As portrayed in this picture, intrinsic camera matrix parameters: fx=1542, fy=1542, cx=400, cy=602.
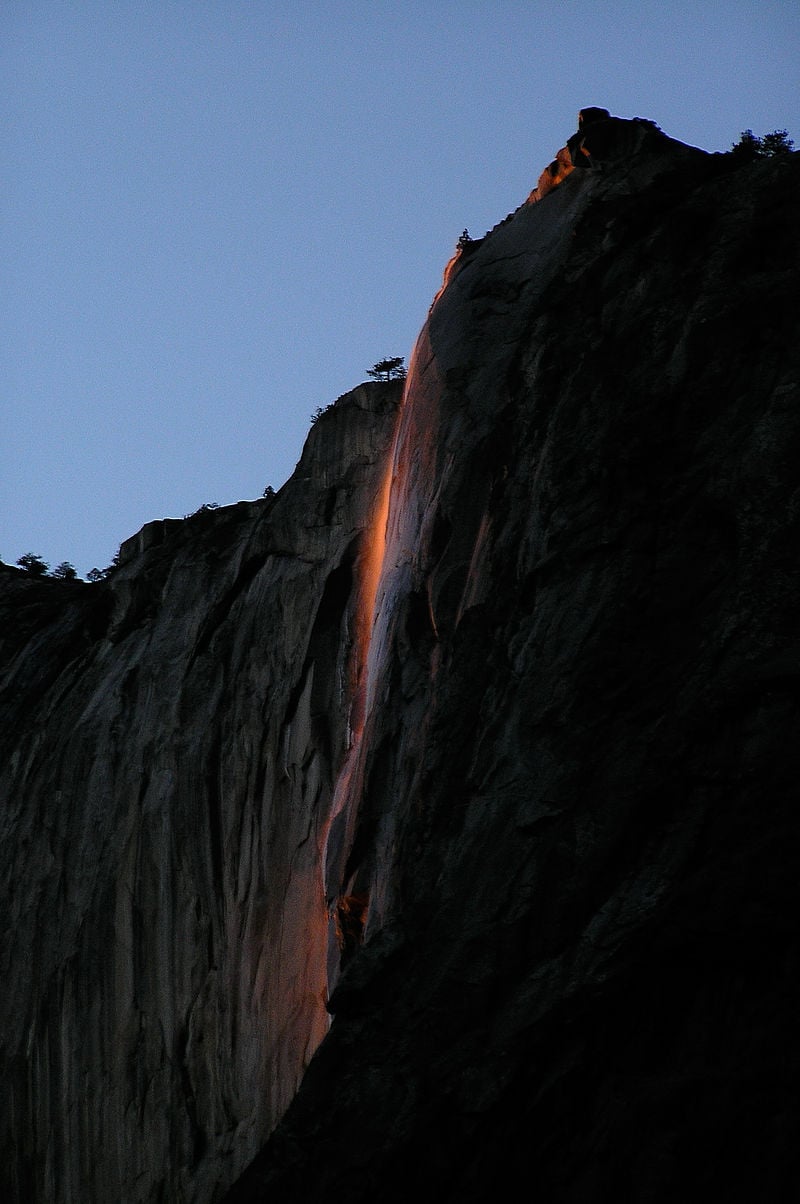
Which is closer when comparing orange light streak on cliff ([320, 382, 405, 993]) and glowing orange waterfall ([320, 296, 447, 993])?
glowing orange waterfall ([320, 296, 447, 993])

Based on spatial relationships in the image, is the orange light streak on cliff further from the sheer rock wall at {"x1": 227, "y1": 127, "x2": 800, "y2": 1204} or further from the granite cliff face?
the sheer rock wall at {"x1": 227, "y1": 127, "x2": 800, "y2": 1204}

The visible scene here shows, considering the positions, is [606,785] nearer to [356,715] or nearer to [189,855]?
[356,715]

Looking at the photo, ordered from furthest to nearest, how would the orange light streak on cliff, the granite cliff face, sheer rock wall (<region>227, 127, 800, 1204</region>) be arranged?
1. the orange light streak on cliff
2. the granite cliff face
3. sheer rock wall (<region>227, 127, 800, 1204</region>)

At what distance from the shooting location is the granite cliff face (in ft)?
48.0

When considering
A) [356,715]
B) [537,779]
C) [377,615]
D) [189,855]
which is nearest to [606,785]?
[537,779]

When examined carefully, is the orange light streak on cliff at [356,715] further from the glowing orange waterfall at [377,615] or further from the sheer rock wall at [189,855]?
the sheer rock wall at [189,855]

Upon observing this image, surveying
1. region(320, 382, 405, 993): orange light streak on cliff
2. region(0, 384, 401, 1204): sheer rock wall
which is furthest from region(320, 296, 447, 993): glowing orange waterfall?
region(0, 384, 401, 1204): sheer rock wall

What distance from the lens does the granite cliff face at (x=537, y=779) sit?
576 inches

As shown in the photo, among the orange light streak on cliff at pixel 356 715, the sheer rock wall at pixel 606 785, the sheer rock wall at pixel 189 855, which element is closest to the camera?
the sheer rock wall at pixel 606 785

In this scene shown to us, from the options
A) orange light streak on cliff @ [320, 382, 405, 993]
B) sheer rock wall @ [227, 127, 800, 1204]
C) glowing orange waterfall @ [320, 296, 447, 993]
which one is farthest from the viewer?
orange light streak on cliff @ [320, 382, 405, 993]

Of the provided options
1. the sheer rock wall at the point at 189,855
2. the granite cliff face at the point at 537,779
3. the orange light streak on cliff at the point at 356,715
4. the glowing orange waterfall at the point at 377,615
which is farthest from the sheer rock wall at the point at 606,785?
the sheer rock wall at the point at 189,855

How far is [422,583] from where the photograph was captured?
19031 mm

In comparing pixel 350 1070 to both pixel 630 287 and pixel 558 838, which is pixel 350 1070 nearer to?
pixel 558 838

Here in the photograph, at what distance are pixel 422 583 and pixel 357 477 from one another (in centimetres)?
652
